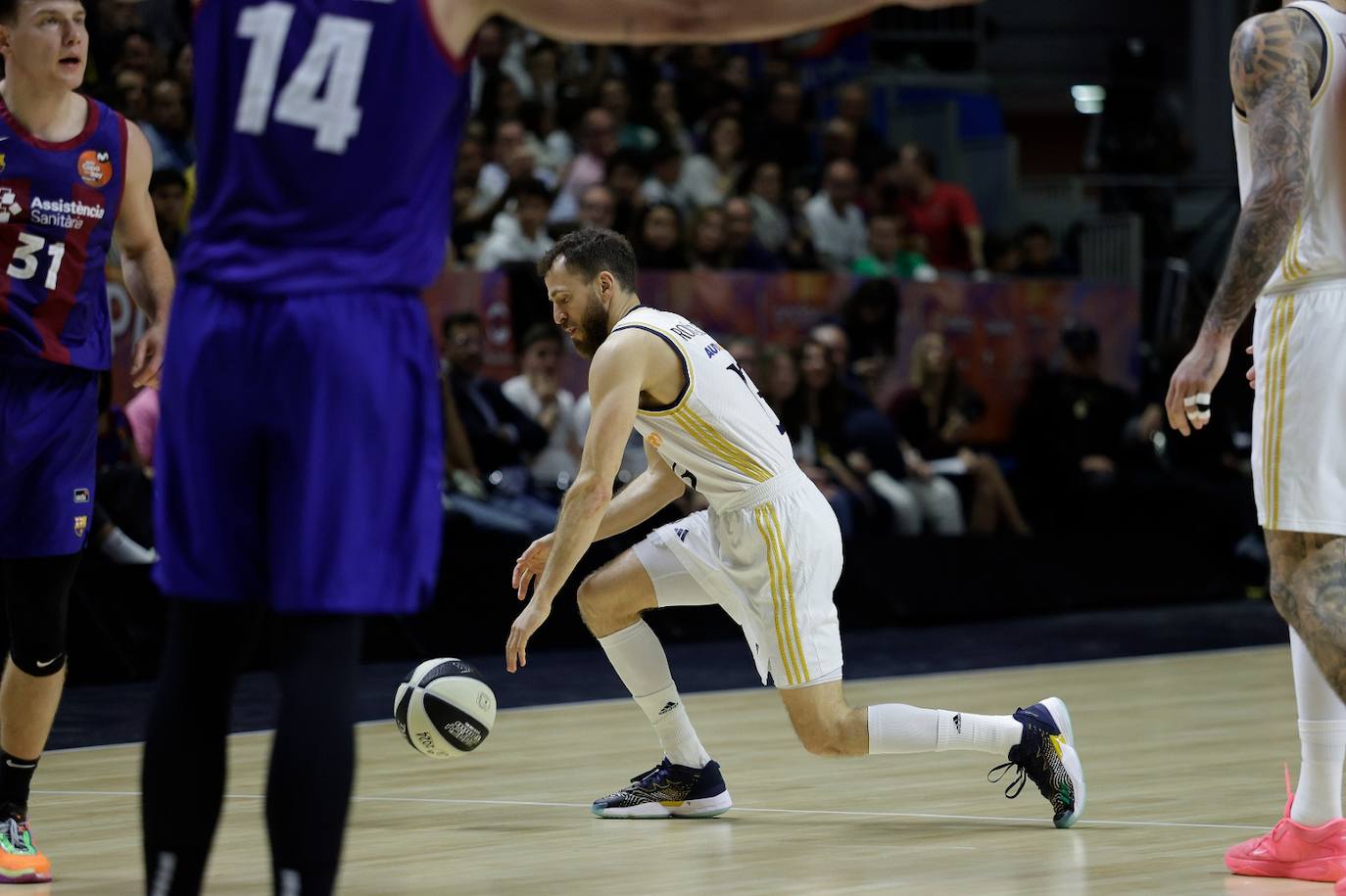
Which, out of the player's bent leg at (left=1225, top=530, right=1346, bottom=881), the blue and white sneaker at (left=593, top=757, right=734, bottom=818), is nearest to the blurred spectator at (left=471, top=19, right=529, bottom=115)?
the blue and white sneaker at (left=593, top=757, right=734, bottom=818)

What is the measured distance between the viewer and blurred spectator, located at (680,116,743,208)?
44.0 feet

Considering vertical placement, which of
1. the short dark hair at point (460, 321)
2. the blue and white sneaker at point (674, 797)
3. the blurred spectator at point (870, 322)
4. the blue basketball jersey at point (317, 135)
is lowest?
the blurred spectator at point (870, 322)

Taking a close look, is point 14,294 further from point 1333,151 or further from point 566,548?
point 1333,151

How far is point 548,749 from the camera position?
693cm

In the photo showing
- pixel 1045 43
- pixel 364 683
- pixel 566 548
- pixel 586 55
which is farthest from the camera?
pixel 1045 43

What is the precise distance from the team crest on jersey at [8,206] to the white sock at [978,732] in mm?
2719

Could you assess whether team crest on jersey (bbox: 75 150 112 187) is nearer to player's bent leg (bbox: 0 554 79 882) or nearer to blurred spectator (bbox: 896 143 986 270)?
player's bent leg (bbox: 0 554 79 882)

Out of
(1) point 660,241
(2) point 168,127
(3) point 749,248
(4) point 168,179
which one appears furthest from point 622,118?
(4) point 168,179

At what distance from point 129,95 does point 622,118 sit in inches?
152

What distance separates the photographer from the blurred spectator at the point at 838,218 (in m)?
13.6

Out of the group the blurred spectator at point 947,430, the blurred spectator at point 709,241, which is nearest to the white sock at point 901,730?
the blurred spectator at point 947,430

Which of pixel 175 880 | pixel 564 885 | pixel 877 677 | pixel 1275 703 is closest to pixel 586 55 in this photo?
pixel 877 677

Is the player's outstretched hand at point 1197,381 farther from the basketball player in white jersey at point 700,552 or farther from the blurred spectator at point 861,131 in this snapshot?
the blurred spectator at point 861,131

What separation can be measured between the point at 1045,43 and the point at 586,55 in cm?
854
